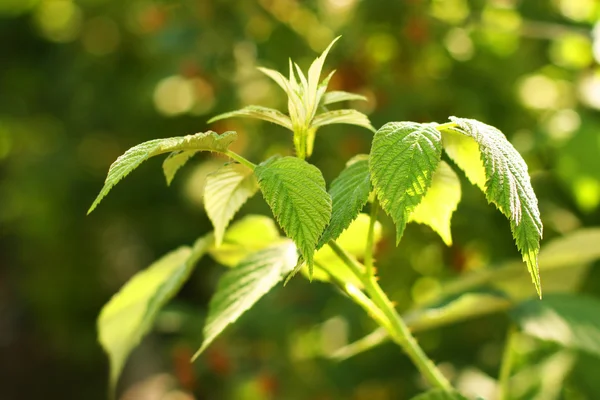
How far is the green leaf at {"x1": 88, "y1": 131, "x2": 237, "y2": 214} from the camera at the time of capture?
1.72 feet

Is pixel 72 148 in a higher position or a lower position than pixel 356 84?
lower

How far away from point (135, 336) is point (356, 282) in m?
0.23

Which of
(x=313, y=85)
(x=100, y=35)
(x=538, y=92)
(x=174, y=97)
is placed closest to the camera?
(x=313, y=85)

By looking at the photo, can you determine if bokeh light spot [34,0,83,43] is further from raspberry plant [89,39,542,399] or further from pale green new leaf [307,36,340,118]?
pale green new leaf [307,36,340,118]

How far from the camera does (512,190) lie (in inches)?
19.8

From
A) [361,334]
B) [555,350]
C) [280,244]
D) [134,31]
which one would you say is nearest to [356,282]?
[280,244]

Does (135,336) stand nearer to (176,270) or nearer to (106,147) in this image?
(176,270)

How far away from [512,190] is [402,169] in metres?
0.07

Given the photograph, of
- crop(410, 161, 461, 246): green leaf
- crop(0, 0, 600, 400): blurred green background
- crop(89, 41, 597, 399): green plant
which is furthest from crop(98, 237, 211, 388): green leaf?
crop(0, 0, 600, 400): blurred green background

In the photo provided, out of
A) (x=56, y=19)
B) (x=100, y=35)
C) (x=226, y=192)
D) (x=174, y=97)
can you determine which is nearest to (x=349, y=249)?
(x=226, y=192)

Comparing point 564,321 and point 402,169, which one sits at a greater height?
point 402,169

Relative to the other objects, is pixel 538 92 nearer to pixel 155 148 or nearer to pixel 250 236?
pixel 250 236

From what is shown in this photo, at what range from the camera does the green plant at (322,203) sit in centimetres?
52

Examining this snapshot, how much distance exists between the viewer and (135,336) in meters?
0.77
